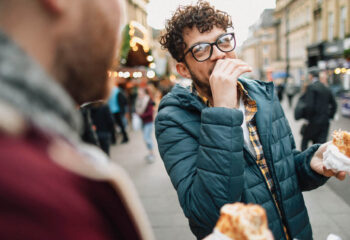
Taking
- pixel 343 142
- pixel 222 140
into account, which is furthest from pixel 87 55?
pixel 343 142

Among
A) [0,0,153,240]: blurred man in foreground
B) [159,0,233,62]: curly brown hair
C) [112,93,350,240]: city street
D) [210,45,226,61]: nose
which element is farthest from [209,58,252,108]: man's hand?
[112,93,350,240]: city street

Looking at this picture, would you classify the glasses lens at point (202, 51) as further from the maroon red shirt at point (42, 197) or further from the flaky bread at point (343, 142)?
the maroon red shirt at point (42, 197)

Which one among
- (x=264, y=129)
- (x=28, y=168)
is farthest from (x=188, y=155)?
(x=28, y=168)

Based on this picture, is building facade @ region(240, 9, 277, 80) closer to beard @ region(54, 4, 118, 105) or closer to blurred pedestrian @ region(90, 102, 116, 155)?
blurred pedestrian @ region(90, 102, 116, 155)

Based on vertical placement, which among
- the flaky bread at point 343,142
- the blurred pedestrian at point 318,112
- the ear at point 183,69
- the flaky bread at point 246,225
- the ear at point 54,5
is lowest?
the blurred pedestrian at point 318,112

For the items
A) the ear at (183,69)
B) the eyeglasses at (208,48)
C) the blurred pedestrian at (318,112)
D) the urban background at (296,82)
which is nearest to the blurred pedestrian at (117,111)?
the urban background at (296,82)

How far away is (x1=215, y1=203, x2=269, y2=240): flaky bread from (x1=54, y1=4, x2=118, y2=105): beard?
0.48 meters

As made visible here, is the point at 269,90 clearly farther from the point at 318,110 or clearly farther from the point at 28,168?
the point at 318,110

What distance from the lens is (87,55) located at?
568 millimetres

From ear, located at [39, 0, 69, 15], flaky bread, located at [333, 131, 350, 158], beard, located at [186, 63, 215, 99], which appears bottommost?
flaky bread, located at [333, 131, 350, 158]

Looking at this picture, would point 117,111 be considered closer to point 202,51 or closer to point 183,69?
point 183,69

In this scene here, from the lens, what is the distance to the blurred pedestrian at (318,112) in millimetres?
5629

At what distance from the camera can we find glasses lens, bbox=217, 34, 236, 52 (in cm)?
148

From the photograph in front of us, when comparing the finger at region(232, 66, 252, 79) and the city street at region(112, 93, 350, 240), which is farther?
the city street at region(112, 93, 350, 240)
